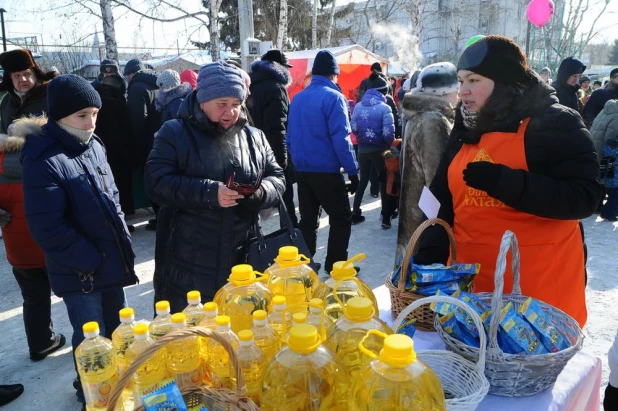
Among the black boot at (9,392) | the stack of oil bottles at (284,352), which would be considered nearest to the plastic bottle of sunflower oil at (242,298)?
the stack of oil bottles at (284,352)

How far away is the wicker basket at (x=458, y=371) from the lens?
1114 mm

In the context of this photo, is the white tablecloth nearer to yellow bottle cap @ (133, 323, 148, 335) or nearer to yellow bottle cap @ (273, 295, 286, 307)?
yellow bottle cap @ (273, 295, 286, 307)

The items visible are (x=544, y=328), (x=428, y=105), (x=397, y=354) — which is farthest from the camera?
(x=428, y=105)

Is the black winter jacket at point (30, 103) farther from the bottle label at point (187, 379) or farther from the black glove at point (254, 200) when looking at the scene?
the bottle label at point (187, 379)

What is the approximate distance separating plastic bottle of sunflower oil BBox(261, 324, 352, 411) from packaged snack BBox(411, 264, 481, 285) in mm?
703

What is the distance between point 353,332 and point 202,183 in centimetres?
134

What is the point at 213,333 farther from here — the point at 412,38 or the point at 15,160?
the point at 412,38

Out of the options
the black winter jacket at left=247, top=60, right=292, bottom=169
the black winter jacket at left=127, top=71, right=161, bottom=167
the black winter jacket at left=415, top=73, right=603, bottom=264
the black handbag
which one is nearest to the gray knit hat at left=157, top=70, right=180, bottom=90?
the black winter jacket at left=127, top=71, right=161, bottom=167

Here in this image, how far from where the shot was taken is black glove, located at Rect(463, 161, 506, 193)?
1687 mm

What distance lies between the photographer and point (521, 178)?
66.3 inches

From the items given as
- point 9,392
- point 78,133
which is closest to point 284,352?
point 78,133

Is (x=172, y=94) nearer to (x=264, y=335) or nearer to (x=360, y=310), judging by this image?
(x=264, y=335)

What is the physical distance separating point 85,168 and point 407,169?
6.85 ft

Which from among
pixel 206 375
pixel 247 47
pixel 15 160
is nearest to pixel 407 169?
pixel 206 375
